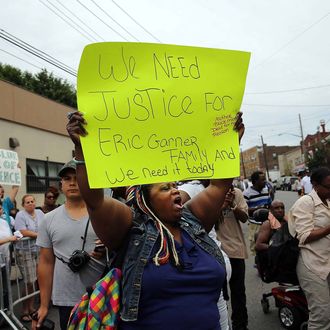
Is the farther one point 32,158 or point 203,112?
point 32,158

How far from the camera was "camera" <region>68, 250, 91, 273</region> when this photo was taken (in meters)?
2.73

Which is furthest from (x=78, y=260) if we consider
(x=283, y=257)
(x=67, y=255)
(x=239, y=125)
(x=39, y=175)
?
(x=39, y=175)

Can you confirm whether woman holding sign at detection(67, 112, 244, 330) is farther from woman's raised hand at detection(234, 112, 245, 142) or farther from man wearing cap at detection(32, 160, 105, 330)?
man wearing cap at detection(32, 160, 105, 330)

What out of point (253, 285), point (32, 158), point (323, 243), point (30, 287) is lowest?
point (253, 285)

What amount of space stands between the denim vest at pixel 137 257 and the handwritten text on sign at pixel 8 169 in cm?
558

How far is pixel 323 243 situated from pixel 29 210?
448cm

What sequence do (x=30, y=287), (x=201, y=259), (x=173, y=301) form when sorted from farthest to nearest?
1. (x=30, y=287)
2. (x=201, y=259)
3. (x=173, y=301)

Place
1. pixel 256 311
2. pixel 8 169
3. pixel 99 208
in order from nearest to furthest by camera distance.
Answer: pixel 99 208 < pixel 256 311 < pixel 8 169

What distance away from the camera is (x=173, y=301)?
1911mm

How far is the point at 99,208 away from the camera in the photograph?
6.14 feet

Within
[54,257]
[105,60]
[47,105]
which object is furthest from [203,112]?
[47,105]

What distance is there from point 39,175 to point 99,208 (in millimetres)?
14426

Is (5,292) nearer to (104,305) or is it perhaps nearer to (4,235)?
(4,235)

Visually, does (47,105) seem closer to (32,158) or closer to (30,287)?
(32,158)
